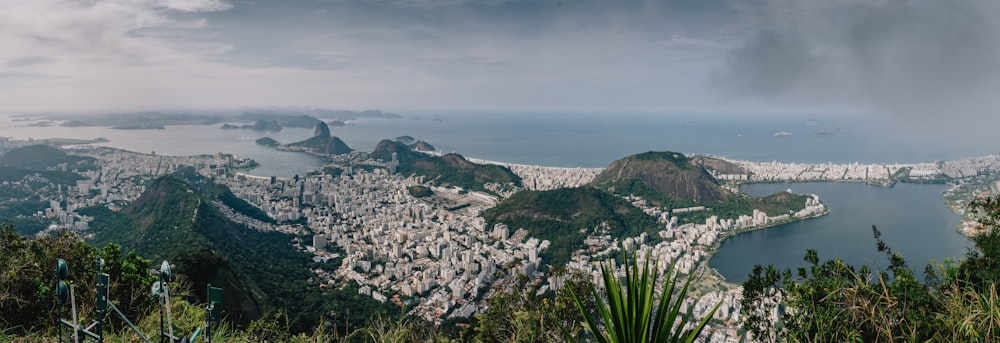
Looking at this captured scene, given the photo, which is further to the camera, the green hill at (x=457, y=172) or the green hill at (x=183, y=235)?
the green hill at (x=457, y=172)

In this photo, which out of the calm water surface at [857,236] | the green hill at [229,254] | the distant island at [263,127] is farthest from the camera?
the distant island at [263,127]

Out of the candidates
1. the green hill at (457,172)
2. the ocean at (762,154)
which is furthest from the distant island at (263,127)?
the green hill at (457,172)

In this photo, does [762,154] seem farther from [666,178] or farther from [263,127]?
[263,127]

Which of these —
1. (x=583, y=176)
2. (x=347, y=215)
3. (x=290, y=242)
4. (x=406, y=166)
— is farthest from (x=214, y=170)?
(x=583, y=176)

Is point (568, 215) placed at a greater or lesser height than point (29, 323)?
lesser

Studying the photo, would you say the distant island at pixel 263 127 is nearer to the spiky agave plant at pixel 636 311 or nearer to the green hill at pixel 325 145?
the green hill at pixel 325 145

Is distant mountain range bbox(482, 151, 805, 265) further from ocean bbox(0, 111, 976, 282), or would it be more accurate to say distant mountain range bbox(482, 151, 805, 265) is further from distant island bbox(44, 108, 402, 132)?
distant island bbox(44, 108, 402, 132)

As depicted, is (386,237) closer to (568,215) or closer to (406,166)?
(568,215)
